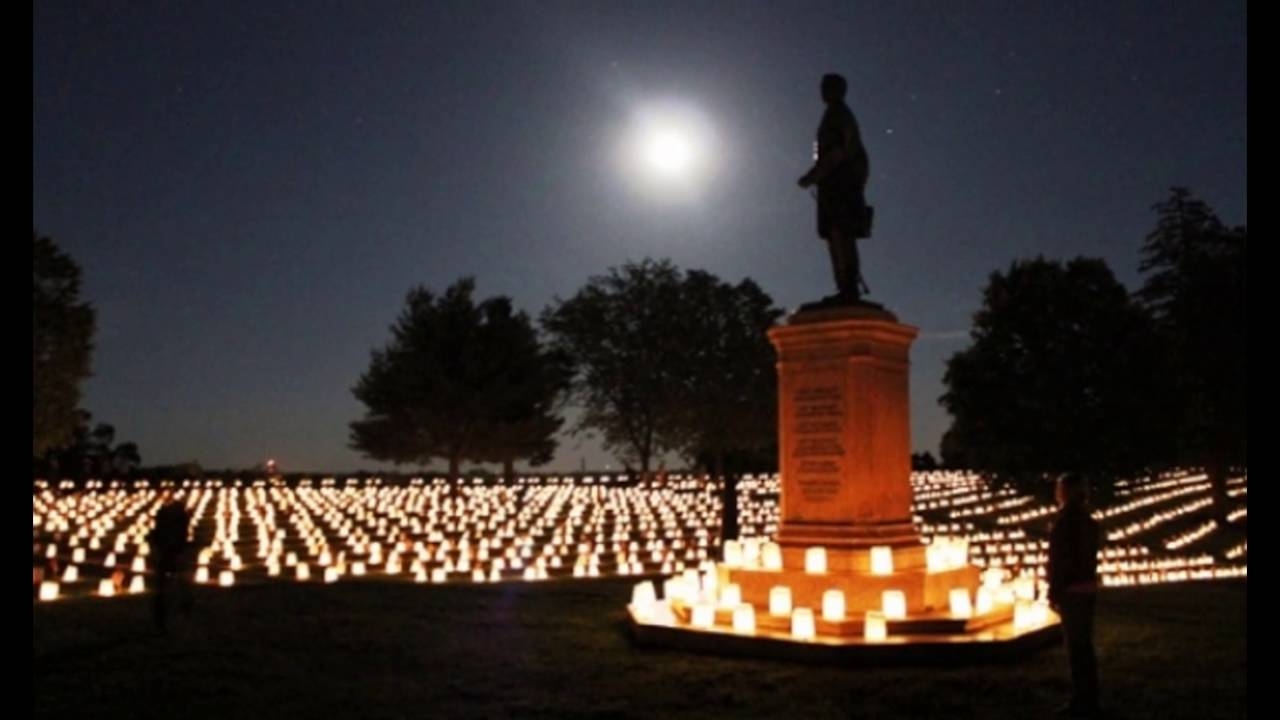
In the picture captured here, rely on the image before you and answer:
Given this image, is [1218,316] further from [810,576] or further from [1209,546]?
[810,576]

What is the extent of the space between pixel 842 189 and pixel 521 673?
636 centimetres

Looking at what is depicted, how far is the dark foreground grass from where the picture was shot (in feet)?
27.2

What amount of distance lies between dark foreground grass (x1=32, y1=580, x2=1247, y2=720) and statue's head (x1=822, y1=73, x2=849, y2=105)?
635cm

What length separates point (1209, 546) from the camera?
3225 centimetres

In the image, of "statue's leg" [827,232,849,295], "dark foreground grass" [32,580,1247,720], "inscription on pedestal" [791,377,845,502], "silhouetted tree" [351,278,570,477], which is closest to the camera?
"dark foreground grass" [32,580,1247,720]

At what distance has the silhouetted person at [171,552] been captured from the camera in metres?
12.7

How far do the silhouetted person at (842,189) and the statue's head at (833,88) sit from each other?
0.12 metres

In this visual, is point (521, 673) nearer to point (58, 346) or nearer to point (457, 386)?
point (58, 346)

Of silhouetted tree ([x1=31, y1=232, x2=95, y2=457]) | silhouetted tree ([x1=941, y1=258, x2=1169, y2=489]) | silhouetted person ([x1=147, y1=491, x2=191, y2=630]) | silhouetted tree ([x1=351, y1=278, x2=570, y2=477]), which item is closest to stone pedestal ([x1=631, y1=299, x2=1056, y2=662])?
silhouetted person ([x1=147, y1=491, x2=191, y2=630])

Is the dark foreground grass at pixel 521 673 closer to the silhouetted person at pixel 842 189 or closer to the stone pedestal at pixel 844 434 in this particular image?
the stone pedestal at pixel 844 434

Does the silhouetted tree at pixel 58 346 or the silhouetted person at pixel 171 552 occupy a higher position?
the silhouetted tree at pixel 58 346

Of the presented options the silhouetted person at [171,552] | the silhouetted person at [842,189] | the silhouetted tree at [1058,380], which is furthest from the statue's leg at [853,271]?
the silhouetted tree at [1058,380]

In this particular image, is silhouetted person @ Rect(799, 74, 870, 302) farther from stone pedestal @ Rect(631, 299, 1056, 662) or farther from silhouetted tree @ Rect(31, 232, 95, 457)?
silhouetted tree @ Rect(31, 232, 95, 457)

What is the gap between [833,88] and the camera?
42.2ft
